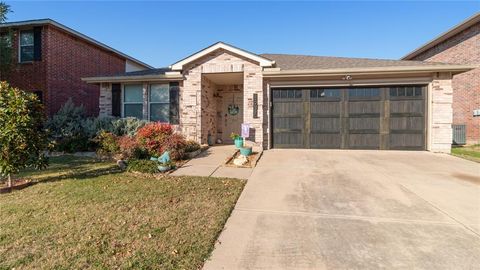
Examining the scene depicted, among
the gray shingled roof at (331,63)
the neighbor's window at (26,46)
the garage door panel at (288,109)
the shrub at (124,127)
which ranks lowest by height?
the shrub at (124,127)

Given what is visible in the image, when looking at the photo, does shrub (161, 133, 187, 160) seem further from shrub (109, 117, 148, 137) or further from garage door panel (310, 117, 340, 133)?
garage door panel (310, 117, 340, 133)

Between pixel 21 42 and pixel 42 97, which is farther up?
pixel 21 42

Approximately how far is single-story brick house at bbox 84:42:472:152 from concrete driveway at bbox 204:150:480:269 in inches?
113

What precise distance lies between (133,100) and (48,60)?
177 inches

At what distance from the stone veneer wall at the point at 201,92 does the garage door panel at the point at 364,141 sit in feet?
10.5

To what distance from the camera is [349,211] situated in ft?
13.6

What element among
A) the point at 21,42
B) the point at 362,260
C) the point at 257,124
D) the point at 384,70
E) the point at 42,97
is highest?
the point at 21,42

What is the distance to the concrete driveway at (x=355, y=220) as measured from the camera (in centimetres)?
284

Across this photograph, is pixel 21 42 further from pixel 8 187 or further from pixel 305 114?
pixel 305 114

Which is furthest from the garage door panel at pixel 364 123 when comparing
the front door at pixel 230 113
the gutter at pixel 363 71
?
the front door at pixel 230 113

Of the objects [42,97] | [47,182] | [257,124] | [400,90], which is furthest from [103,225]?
[42,97]

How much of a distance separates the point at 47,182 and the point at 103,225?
3.17m

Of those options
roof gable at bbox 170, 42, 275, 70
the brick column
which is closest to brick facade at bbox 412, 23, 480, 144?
roof gable at bbox 170, 42, 275, 70

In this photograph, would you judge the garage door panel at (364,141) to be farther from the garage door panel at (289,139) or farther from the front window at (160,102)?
the front window at (160,102)
